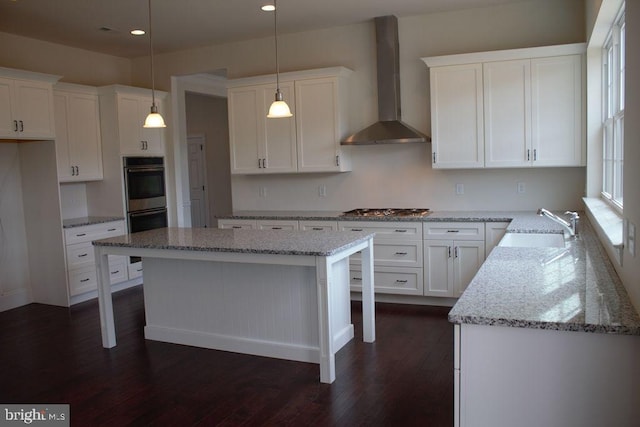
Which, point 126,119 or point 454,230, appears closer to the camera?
point 454,230

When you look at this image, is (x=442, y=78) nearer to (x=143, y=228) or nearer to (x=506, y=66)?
(x=506, y=66)

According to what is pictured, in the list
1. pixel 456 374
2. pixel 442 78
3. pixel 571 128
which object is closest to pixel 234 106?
pixel 442 78

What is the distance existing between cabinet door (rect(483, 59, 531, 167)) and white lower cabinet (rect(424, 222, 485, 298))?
2.30 feet

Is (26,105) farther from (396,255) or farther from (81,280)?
(396,255)

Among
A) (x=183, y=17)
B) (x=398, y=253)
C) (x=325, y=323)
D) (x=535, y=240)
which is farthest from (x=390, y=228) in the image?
(x=183, y=17)

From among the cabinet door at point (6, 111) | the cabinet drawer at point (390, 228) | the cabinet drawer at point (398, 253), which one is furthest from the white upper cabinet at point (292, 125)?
the cabinet door at point (6, 111)

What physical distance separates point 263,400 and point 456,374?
5.21 feet

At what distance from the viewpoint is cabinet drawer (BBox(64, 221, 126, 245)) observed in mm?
5562

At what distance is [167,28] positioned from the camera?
554 centimetres

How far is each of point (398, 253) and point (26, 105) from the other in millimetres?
3797

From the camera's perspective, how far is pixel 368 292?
401cm

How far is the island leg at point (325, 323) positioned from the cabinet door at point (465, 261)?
1907 millimetres

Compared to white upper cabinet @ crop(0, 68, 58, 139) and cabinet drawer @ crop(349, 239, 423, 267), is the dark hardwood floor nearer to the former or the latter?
cabinet drawer @ crop(349, 239, 423, 267)

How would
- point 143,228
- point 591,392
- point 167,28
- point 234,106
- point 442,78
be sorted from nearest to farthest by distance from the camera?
1. point 591,392
2. point 442,78
3. point 167,28
4. point 234,106
5. point 143,228
